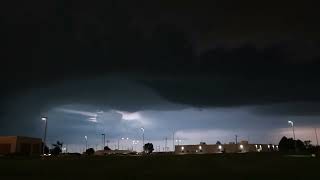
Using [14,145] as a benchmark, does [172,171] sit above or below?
below

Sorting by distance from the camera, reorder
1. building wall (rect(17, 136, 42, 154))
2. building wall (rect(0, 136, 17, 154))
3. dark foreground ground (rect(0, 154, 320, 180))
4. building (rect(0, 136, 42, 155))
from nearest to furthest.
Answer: dark foreground ground (rect(0, 154, 320, 180)) → building (rect(0, 136, 42, 155)) → building wall (rect(0, 136, 17, 154)) → building wall (rect(17, 136, 42, 154))

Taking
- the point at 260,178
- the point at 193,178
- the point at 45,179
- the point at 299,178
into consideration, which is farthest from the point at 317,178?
the point at 45,179

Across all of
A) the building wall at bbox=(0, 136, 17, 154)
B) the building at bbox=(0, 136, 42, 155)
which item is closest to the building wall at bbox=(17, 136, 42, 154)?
the building at bbox=(0, 136, 42, 155)

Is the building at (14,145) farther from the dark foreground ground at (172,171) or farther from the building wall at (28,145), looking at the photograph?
the dark foreground ground at (172,171)

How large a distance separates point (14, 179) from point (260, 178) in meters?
15.6

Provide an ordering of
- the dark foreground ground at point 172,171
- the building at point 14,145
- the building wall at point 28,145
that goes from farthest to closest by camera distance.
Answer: the building wall at point 28,145 < the building at point 14,145 < the dark foreground ground at point 172,171

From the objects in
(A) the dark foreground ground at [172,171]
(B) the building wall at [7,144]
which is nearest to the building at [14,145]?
(B) the building wall at [7,144]

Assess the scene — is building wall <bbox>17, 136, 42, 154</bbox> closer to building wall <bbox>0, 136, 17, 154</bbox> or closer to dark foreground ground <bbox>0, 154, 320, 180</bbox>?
building wall <bbox>0, 136, 17, 154</bbox>

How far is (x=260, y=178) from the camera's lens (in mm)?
24078

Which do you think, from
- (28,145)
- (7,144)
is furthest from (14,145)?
(28,145)

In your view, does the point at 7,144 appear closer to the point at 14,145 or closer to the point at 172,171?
the point at 14,145

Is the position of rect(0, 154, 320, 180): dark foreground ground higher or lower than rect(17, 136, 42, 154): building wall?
lower

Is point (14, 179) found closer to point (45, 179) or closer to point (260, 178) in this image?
point (45, 179)

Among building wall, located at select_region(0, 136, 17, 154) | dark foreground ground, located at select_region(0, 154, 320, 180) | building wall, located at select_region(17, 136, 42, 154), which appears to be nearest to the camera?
dark foreground ground, located at select_region(0, 154, 320, 180)
